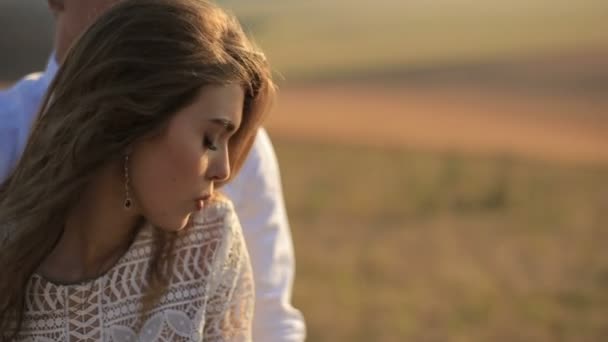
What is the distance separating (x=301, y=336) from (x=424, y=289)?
6.77m

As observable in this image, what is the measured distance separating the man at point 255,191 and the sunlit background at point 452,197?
37 centimetres

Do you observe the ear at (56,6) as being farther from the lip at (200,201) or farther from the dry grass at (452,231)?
the dry grass at (452,231)

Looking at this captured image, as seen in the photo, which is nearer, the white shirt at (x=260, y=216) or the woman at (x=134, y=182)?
the woman at (x=134, y=182)

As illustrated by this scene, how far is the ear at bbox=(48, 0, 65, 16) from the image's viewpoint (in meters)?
3.17

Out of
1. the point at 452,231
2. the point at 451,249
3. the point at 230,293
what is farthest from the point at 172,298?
the point at 452,231

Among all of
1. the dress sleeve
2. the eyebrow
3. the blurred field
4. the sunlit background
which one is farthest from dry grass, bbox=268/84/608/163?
the eyebrow

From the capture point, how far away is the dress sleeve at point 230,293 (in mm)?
2752

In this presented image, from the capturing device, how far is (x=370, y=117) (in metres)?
26.7

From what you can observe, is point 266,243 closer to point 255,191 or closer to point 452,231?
point 255,191

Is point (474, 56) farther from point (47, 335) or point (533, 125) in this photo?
point (47, 335)

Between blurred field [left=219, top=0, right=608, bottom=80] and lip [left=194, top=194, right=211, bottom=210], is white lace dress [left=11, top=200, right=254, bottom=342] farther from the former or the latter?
blurred field [left=219, top=0, right=608, bottom=80]

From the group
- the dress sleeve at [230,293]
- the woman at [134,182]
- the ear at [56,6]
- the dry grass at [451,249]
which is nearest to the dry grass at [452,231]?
the dry grass at [451,249]

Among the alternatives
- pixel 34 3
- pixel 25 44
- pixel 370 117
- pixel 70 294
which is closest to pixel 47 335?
pixel 70 294

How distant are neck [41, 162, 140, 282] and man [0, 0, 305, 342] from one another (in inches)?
21.3
